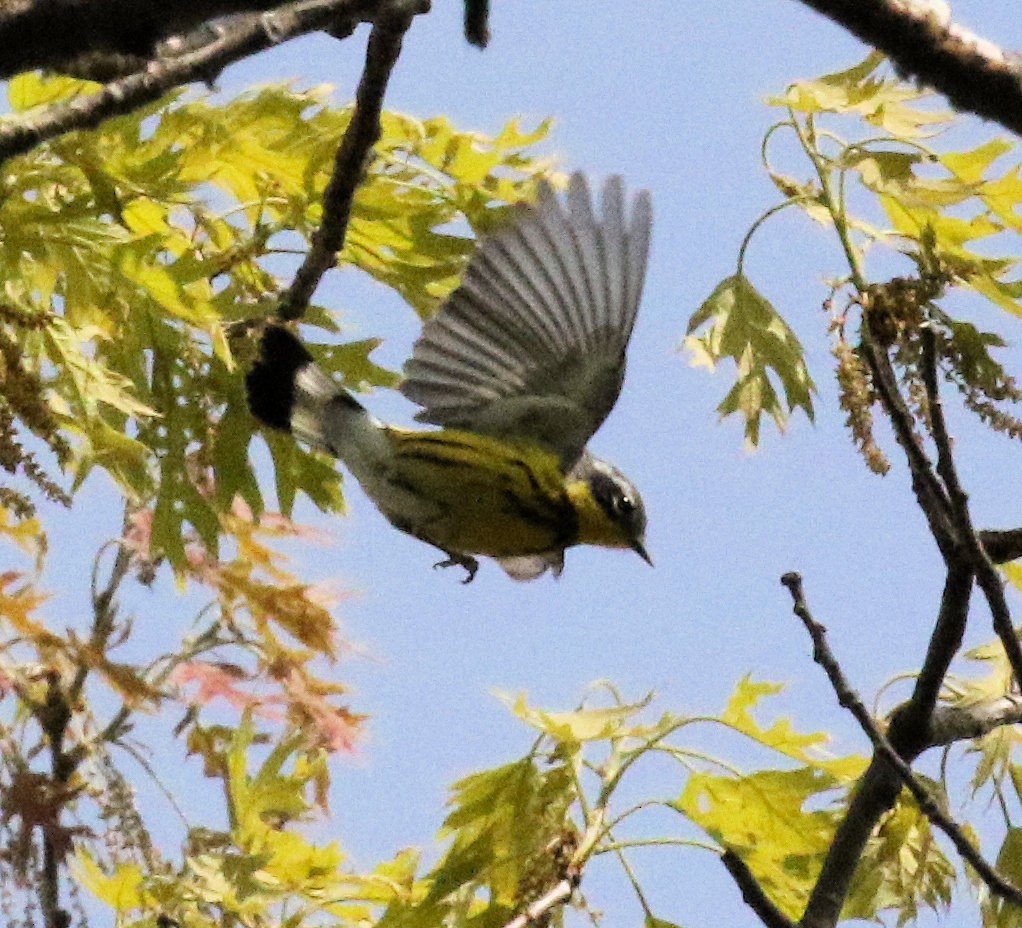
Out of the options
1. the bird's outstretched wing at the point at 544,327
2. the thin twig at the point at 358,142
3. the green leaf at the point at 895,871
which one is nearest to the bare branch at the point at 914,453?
the thin twig at the point at 358,142

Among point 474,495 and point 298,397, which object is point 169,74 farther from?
point 474,495

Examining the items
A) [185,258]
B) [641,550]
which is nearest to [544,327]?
[641,550]

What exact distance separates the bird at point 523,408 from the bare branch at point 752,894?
155 cm

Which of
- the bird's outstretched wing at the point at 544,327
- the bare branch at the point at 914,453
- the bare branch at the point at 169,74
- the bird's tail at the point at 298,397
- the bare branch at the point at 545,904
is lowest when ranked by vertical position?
the bare branch at the point at 545,904

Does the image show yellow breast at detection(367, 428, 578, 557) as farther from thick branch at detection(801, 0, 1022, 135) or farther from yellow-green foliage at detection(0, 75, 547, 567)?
thick branch at detection(801, 0, 1022, 135)

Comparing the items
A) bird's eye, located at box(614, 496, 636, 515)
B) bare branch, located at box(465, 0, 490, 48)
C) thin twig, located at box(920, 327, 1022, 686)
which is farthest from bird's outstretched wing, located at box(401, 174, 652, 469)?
thin twig, located at box(920, 327, 1022, 686)

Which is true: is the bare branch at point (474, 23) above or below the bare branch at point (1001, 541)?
above

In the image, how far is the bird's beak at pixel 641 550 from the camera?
3529mm

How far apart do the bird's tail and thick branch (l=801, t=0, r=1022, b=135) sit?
5.69 ft

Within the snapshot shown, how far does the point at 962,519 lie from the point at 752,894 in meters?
0.46

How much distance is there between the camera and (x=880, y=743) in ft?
6.36

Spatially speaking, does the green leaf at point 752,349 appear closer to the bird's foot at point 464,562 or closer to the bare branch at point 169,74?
the bird's foot at point 464,562

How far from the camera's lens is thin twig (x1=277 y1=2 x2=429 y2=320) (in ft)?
7.56

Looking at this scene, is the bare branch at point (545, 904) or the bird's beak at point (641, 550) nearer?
the bare branch at point (545, 904)
